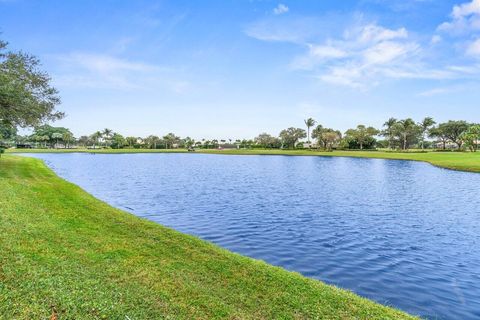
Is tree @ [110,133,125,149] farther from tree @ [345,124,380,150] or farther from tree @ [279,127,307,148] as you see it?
tree @ [345,124,380,150]

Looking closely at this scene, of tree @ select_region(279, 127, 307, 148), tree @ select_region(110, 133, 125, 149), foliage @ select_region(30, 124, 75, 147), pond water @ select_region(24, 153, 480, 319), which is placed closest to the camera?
pond water @ select_region(24, 153, 480, 319)

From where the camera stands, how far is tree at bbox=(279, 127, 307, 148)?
174 metres

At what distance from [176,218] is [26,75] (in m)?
19.3

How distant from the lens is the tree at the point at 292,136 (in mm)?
173875

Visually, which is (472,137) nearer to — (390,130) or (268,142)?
(390,130)

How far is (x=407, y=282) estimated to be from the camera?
36.7ft

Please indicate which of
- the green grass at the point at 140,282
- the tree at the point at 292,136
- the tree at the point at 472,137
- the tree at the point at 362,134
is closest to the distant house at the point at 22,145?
the tree at the point at 292,136

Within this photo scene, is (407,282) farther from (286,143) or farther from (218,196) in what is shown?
(286,143)

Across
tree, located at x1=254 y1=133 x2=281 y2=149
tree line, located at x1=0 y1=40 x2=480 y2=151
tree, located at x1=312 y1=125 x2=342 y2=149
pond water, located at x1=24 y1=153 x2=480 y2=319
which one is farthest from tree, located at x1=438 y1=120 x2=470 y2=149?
pond water, located at x1=24 y1=153 x2=480 y2=319

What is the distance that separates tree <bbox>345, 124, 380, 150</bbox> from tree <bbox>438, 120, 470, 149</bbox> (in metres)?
29.7

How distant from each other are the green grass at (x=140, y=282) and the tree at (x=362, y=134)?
145 metres

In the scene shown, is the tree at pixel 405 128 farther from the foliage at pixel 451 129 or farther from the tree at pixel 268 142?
the tree at pixel 268 142

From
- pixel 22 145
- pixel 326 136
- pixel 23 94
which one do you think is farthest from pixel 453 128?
pixel 22 145

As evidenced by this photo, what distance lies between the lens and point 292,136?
570 feet
